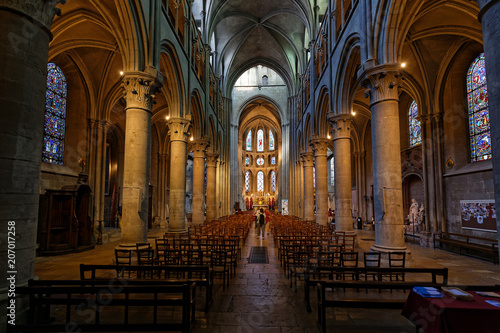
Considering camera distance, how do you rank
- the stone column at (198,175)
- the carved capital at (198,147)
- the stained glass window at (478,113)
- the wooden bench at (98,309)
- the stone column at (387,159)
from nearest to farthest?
1. the wooden bench at (98,309)
2. the stone column at (387,159)
3. the stained glass window at (478,113)
4. the stone column at (198,175)
5. the carved capital at (198,147)

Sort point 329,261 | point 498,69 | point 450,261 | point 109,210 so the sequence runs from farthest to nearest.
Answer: point 109,210, point 450,261, point 329,261, point 498,69

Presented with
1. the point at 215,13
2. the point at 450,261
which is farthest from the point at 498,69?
the point at 215,13

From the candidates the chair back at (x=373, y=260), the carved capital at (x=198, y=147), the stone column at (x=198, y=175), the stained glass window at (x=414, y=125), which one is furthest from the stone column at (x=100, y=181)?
the stained glass window at (x=414, y=125)

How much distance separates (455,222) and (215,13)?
20.2m

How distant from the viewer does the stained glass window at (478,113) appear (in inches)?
468

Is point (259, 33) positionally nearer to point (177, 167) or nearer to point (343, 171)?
point (177, 167)

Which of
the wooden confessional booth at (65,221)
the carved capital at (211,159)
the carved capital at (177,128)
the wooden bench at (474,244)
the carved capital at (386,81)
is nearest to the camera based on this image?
the carved capital at (386,81)

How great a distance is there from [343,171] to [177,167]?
7498 millimetres

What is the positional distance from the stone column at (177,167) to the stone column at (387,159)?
26.6 feet

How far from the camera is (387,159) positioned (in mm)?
7992

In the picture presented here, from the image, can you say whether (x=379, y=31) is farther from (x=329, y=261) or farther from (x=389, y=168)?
(x=329, y=261)

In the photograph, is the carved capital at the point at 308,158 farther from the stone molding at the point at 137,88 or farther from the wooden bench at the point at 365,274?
the stone molding at the point at 137,88

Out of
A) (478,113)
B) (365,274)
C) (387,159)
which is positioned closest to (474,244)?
(387,159)

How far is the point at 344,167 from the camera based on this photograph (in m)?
12.5
